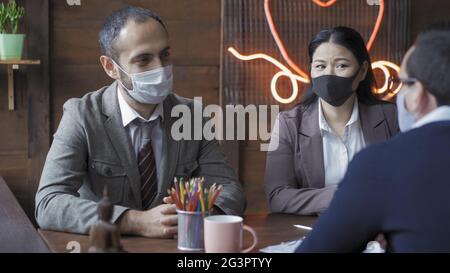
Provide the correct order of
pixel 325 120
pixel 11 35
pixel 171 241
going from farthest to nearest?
pixel 11 35, pixel 325 120, pixel 171 241

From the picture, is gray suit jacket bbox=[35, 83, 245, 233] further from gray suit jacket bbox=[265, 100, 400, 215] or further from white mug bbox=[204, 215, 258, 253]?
white mug bbox=[204, 215, 258, 253]

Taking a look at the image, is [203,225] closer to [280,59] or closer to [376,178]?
[376,178]

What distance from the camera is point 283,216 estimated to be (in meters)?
2.29

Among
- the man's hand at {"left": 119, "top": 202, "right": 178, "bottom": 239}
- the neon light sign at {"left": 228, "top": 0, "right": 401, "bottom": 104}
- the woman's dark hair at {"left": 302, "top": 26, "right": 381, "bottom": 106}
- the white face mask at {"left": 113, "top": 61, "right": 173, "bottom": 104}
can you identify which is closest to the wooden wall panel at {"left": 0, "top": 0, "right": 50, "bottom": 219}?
the neon light sign at {"left": 228, "top": 0, "right": 401, "bottom": 104}

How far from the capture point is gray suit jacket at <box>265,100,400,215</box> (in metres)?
2.35

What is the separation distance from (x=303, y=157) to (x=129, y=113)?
2.45ft

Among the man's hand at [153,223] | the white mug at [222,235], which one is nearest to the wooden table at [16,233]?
the man's hand at [153,223]

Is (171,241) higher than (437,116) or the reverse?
the reverse

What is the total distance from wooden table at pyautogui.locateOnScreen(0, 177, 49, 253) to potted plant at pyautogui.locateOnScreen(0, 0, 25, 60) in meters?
1.28

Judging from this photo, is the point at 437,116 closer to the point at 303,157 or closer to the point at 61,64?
the point at 303,157

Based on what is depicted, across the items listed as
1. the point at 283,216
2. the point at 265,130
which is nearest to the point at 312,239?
the point at 283,216

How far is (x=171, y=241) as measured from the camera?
6.13 ft

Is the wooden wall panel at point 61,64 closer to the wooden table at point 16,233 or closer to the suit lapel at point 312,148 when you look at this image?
the suit lapel at point 312,148

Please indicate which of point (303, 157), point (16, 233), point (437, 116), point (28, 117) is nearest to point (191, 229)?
A: point (16, 233)
